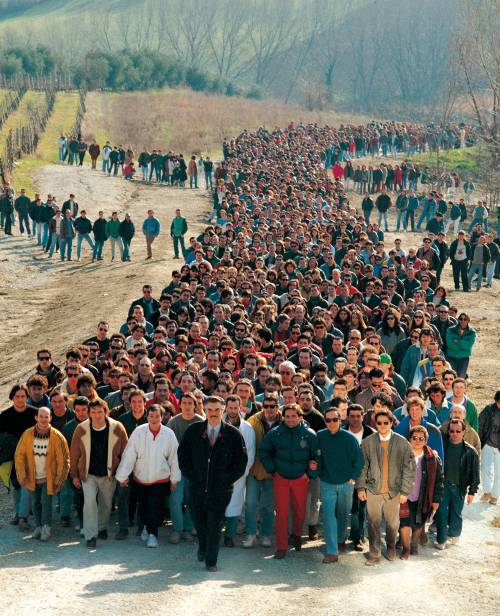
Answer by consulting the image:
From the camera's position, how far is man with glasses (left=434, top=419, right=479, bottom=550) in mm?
11711

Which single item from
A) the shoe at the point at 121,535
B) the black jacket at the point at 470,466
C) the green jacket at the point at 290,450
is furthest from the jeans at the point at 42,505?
the black jacket at the point at 470,466

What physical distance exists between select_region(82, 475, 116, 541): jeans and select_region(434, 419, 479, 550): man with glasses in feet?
11.3

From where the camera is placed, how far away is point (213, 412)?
10586 millimetres

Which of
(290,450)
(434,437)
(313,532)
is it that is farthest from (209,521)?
(434,437)

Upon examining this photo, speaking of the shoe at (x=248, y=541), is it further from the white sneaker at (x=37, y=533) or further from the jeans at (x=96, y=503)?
the white sneaker at (x=37, y=533)

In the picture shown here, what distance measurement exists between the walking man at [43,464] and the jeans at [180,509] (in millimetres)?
1139

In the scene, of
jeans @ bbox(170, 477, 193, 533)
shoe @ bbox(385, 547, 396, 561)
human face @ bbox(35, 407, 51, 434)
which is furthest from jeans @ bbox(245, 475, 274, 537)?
human face @ bbox(35, 407, 51, 434)

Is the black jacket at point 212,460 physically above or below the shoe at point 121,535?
above

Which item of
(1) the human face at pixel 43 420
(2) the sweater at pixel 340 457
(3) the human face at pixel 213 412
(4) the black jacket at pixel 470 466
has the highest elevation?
(3) the human face at pixel 213 412

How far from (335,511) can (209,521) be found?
133 cm

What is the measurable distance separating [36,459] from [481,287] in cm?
1911

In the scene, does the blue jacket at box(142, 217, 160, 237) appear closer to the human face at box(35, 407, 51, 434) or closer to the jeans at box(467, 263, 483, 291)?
the jeans at box(467, 263, 483, 291)

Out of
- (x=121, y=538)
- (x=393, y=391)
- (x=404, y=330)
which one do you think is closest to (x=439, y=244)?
(x=404, y=330)

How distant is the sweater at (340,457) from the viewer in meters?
10.9
